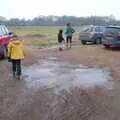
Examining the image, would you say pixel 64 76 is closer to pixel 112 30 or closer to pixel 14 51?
pixel 14 51

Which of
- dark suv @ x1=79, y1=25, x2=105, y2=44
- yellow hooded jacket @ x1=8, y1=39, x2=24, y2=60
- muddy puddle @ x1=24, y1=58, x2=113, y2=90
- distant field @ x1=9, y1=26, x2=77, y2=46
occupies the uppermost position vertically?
yellow hooded jacket @ x1=8, y1=39, x2=24, y2=60

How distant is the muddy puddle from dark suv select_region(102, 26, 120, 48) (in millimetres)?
5745

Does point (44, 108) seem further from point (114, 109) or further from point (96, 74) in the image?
point (96, 74)

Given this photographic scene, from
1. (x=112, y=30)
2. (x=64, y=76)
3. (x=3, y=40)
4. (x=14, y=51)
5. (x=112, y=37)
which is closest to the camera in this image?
(x=14, y=51)

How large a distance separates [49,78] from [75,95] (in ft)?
11.1

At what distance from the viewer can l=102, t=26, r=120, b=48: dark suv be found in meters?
21.6

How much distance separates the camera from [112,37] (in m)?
21.7

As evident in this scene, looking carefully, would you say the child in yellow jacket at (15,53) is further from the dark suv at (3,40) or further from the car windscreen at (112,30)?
the car windscreen at (112,30)

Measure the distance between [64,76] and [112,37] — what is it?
915 cm

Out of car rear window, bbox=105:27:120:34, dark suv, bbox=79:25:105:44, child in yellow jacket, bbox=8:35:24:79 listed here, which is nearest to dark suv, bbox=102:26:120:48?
car rear window, bbox=105:27:120:34

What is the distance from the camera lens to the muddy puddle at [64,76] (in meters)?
11.4

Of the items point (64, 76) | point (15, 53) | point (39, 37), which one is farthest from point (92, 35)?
point (39, 37)

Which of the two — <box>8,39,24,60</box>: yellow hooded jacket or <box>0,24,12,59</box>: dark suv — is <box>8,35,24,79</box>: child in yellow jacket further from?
<box>0,24,12,59</box>: dark suv

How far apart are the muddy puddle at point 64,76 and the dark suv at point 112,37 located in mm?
5745
